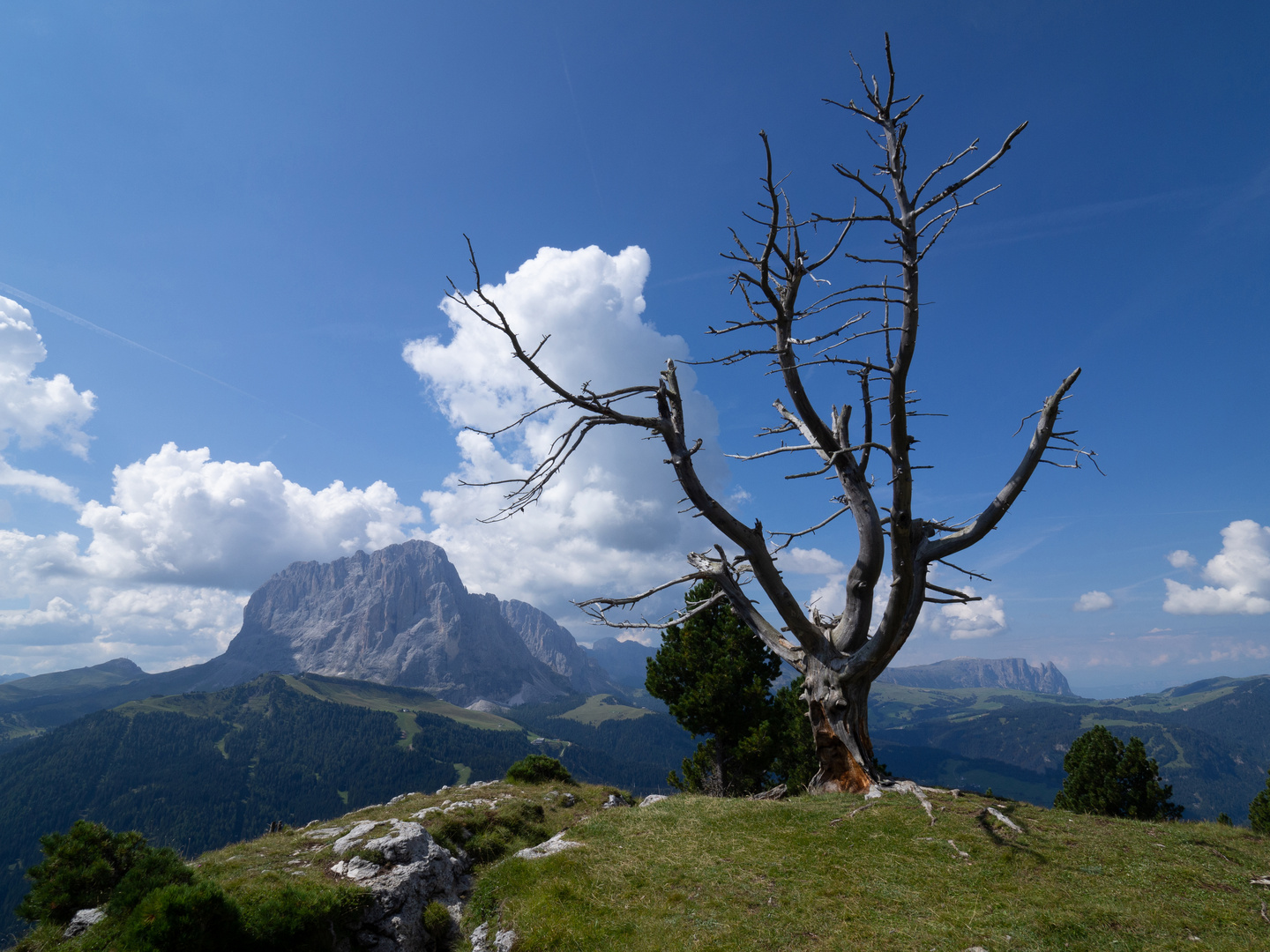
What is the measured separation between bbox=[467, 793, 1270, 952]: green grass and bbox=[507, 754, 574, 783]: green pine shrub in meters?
17.6

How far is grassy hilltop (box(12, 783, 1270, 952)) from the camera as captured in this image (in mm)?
6520

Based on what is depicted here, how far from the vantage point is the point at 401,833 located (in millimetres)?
13898

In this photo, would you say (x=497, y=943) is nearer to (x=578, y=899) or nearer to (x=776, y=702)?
(x=578, y=899)

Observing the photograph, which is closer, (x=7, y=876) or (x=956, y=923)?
(x=956, y=923)

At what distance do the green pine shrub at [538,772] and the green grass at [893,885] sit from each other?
17.6 metres

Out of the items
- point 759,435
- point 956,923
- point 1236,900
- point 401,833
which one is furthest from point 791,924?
point 401,833

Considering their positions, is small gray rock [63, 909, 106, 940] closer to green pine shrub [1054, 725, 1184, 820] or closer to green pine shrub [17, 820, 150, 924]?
green pine shrub [17, 820, 150, 924]

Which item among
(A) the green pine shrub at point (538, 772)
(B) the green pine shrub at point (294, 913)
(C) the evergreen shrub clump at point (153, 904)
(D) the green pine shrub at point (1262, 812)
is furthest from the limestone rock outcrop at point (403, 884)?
(D) the green pine shrub at point (1262, 812)

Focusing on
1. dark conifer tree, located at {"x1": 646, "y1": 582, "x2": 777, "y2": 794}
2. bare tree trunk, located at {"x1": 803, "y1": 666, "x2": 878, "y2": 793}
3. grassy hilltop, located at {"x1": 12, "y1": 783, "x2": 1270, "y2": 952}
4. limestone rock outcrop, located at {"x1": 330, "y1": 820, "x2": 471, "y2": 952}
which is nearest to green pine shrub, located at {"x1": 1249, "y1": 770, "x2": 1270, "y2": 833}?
dark conifer tree, located at {"x1": 646, "y1": 582, "x2": 777, "y2": 794}

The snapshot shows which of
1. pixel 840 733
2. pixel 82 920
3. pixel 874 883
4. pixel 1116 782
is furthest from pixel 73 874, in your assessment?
pixel 1116 782

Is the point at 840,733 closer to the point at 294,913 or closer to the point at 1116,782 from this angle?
the point at 294,913

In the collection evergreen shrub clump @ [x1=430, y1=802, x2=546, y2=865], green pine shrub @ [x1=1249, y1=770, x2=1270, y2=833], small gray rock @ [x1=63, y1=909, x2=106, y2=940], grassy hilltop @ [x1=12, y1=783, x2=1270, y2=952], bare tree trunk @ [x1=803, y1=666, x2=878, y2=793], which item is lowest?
green pine shrub @ [x1=1249, y1=770, x2=1270, y2=833]

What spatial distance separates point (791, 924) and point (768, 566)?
6032mm

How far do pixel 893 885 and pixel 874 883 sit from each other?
0.23 metres
